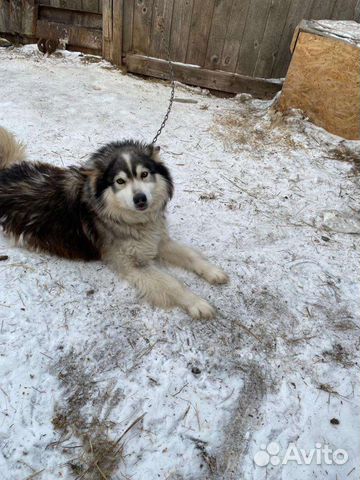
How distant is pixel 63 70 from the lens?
6332 millimetres

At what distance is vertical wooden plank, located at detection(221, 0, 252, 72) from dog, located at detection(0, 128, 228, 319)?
4.03 metres

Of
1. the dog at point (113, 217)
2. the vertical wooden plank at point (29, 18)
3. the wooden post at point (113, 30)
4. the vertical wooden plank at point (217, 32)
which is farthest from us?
the vertical wooden plank at point (29, 18)

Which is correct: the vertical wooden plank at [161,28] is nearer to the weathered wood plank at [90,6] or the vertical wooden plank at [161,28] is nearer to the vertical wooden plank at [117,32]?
the vertical wooden plank at [117,32]

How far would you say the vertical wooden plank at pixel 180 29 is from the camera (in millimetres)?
5668

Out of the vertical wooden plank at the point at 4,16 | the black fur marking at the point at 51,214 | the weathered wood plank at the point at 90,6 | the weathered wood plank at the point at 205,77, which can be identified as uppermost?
the weathered wood plank at the point at 90,6

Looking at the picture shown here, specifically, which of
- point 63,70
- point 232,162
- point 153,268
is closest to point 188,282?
point 153,268

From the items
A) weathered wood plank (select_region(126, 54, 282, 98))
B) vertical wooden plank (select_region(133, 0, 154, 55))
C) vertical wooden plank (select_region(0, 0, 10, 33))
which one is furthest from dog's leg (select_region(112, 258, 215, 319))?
vertical wooden plank (select_region(0, 0, 10, 33))

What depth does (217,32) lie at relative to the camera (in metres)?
5.76

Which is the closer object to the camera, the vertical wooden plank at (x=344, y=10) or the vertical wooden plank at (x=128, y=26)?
the vertical wooden plank at (x=344, y=10)

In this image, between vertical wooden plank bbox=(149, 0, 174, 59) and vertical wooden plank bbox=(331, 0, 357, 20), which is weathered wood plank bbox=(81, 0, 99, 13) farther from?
vertical wooden plank bbox=(331, 0, 357, 20)

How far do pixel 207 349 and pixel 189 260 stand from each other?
2.82 feet

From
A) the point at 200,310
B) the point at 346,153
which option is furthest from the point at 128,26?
the point at 200,310

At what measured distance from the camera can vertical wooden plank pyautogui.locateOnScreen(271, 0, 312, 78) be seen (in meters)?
5.32

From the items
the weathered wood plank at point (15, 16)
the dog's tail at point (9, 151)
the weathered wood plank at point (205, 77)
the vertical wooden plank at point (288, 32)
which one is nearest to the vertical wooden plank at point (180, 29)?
the weathered wood plank at point (205, 77)
